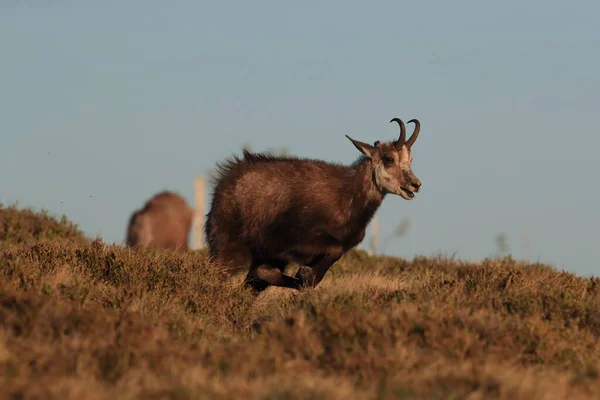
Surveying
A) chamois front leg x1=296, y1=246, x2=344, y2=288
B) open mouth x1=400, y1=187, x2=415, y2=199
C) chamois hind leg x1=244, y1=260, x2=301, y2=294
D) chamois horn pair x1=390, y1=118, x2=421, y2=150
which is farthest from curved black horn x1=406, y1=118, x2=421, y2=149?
chamois hind leg x1=244, y1=260, x2=301, y2=294

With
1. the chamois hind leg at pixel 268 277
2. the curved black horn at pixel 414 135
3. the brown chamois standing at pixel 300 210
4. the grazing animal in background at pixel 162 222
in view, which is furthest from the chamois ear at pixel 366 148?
the grazing animal in background at pixel 162 222

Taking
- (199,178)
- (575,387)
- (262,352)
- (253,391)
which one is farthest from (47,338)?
(199,178)

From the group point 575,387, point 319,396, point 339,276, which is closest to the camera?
point 319,396

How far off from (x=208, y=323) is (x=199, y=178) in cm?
3136

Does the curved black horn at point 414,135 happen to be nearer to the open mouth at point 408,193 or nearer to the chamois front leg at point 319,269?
the open mouth at point 408,193

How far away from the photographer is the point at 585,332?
9781 millimetres

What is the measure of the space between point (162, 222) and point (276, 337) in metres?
23.8

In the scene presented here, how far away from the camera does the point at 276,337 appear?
8648mm

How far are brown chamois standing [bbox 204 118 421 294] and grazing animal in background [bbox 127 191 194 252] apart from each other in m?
17.0

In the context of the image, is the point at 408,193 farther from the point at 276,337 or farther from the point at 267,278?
the point at 276,337

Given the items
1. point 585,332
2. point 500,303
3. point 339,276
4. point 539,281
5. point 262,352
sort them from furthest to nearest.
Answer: point 339,276 < point 539,281 < point 500,303 < point 585,332 < point 262,352

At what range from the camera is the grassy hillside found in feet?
23.0

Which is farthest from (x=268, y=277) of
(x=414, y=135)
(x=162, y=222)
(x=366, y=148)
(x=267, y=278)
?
(x=162, y=222)

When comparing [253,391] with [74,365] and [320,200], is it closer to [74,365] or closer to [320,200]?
[74,365]
